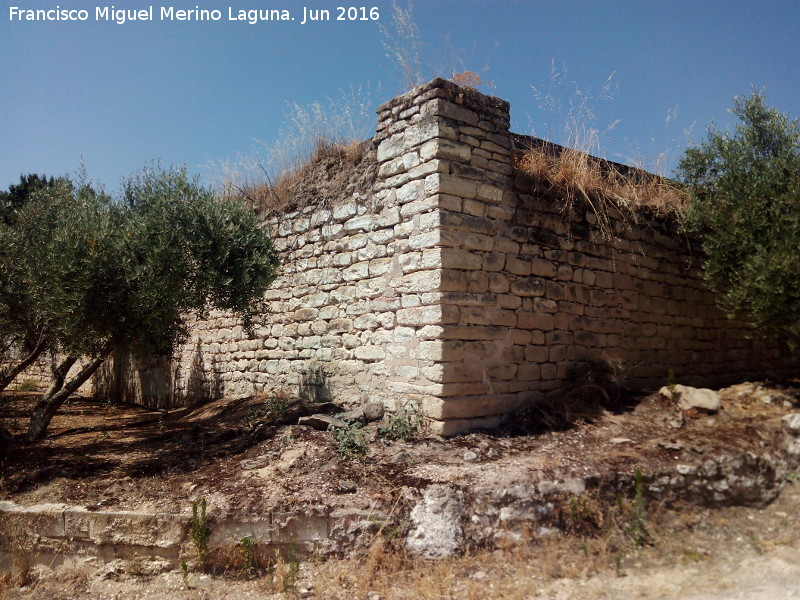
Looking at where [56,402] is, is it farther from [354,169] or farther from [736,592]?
[736,592]

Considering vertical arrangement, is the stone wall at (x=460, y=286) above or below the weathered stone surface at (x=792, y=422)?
above

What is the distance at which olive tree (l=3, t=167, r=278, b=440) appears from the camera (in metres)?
5.95

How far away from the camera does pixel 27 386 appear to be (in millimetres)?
13430

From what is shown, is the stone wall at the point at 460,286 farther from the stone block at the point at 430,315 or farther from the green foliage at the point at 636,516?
the green foliage at the point at 636,516

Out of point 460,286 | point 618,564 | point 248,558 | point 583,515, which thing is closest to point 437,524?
point 583,515

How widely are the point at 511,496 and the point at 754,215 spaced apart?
4.65 meters

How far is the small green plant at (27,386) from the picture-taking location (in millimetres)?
13289

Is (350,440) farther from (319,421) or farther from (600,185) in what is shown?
(600,185)

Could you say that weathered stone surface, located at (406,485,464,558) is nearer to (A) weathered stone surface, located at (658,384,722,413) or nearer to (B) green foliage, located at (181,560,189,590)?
(B) green foliage, located at (181,560,189,590)

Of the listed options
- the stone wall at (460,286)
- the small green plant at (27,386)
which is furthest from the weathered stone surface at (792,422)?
the small green plant at (27,386)

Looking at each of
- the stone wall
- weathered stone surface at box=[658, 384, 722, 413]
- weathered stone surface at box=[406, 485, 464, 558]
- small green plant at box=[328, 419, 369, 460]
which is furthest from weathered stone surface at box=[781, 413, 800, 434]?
small green plant at box=[328, 419, 369, 460]

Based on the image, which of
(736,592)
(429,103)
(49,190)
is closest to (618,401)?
(736,592)

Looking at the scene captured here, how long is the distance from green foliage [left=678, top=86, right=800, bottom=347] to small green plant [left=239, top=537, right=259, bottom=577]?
19.1ft

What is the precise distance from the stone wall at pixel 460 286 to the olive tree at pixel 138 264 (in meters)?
0.96
